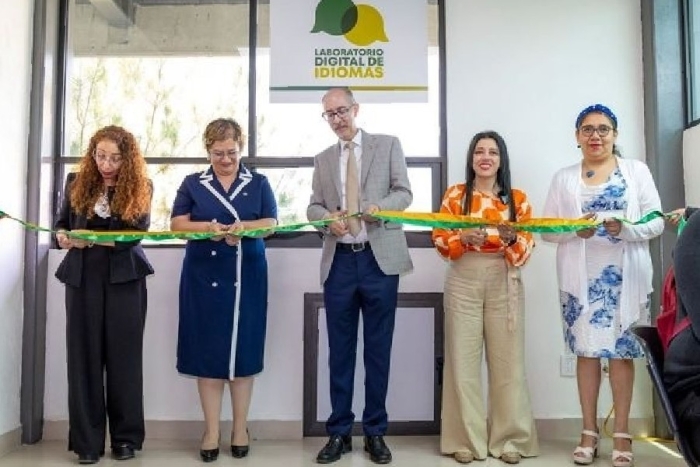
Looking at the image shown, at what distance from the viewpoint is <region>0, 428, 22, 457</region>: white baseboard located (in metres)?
3.53

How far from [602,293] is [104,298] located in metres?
2.42

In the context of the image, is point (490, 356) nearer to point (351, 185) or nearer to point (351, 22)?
point (351, 185)

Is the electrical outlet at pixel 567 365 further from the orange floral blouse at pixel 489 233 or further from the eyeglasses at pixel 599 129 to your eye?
the eyeglasses at pixel 599 129

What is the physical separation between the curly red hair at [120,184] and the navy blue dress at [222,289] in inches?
7.9

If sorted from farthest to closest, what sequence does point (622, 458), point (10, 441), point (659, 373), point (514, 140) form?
point (514, 140) → point (10, 441) → point (622, 458) → point (659, 373)

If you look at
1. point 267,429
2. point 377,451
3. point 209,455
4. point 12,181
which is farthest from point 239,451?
point 12,181

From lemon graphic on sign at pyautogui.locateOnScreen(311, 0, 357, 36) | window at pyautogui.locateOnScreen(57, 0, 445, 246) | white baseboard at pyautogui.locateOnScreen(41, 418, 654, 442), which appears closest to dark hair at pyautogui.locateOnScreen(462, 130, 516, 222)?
window at pyautogui.locateOnScreen(57, 0, 445, 246)

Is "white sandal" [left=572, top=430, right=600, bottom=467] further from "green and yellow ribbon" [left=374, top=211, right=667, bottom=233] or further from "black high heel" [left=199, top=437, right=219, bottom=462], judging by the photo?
"black high heel" [left=199, top=437, right=219, bottom=462]

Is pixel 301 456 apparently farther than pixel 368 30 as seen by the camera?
No

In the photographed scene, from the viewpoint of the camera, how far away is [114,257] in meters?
3.28

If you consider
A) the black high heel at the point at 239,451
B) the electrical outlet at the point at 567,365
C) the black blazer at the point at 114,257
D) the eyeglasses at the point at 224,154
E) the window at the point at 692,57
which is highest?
the window at the point at 692,57

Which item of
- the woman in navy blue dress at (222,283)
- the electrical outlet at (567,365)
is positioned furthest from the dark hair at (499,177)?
the electrical outlet at (567,365)

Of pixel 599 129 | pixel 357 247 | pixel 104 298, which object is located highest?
pixel 599 129

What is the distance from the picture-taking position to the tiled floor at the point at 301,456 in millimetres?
3266
